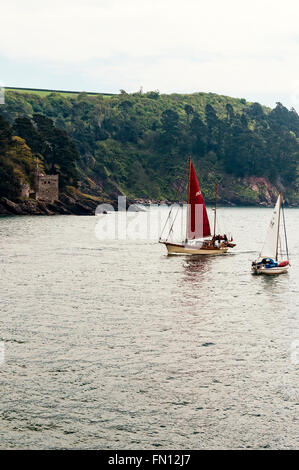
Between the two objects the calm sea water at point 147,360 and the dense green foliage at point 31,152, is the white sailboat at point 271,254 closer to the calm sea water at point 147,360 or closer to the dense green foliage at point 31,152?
the calm sea water at point 147,360

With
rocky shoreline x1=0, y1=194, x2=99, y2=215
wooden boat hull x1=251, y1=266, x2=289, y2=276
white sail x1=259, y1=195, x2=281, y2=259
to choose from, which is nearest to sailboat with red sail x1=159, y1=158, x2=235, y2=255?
white sail x1=259, y1=195, x2=281, y2=259

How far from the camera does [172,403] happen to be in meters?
28.6

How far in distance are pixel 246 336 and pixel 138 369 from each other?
11137mm

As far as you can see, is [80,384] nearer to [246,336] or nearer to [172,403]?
[172,403]

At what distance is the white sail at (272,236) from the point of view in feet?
224

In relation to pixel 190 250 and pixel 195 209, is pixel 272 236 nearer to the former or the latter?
pixel 195 209

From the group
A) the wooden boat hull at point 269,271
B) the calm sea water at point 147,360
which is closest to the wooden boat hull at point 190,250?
the wooden boat hull at point 269,271

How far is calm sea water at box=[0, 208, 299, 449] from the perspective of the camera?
25.9 meters

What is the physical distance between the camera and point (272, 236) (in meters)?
69.7

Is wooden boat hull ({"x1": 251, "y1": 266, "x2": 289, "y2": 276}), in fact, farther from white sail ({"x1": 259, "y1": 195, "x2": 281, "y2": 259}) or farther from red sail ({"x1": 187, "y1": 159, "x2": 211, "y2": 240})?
red sail ({"x1": 187, "y1": 159, "x2": 211, "y2": 240})

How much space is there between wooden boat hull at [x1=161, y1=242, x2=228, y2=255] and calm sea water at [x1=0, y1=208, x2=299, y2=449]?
18563 millimetres

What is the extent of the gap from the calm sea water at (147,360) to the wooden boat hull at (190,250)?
18.6 m

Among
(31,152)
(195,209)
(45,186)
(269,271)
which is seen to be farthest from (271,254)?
(31,152)

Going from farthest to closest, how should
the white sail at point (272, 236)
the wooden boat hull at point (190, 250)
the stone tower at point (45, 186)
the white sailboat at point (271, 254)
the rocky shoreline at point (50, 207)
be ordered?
the stone tower at point (45, 186) < the rocky shoreline at point (50, 207) < the wooden boat hull at point (190, 250) < the white sailboat at point (271, 254) < the white sail at point (272, 236)
